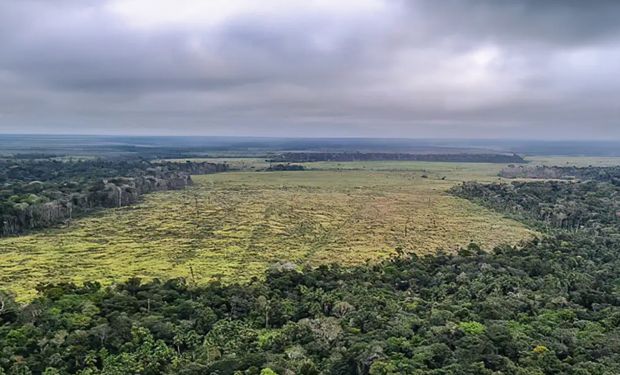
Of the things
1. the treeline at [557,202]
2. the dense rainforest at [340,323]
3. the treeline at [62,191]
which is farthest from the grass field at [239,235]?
the dense rainforest at [340,323]

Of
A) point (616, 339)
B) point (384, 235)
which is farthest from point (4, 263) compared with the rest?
point (616, 339)

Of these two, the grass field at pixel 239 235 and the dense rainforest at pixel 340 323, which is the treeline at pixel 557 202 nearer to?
the grass field at pixel 239 235

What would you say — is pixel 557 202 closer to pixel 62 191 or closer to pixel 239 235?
pixel 239 235

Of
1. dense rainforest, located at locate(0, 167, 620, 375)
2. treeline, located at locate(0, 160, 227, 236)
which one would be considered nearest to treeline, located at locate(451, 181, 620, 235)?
dense rainforest, located at locate(0, 167, 620, 375)

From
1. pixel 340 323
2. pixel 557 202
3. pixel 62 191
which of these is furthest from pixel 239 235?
pixel 557 202

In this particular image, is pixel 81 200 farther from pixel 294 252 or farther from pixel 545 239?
pixel 545 239

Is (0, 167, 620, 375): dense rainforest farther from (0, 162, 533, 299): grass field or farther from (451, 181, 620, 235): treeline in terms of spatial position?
(451, 181, 620, 235): treeline
